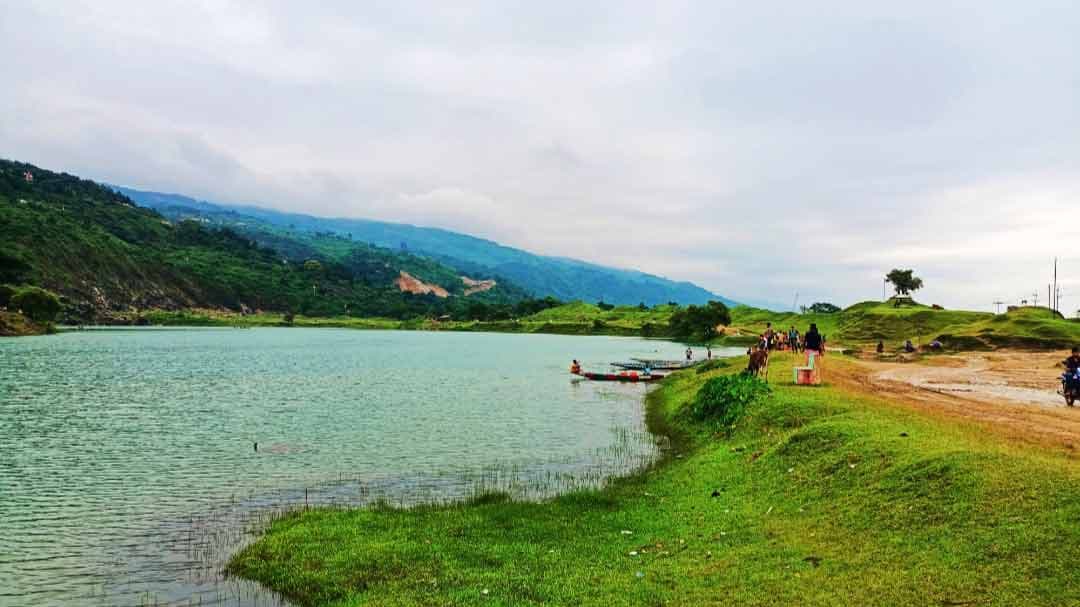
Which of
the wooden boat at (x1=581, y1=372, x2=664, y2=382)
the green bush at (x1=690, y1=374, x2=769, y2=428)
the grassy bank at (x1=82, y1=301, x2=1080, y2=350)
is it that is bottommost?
the wooden boat at (x1=581, y1=372, x2=664, y2=382)

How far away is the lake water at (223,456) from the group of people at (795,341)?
43.7ft

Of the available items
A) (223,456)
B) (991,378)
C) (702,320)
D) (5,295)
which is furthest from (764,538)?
(5,295)

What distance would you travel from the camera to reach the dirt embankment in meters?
26.0

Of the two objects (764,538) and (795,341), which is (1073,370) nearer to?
(764,538)

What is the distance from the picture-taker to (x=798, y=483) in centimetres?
2167

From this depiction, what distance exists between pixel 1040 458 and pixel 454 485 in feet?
67.4

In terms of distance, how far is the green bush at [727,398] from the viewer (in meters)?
37.2

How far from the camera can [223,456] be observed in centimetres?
3506

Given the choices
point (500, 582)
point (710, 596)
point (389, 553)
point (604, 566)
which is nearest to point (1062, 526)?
point (710, 596)

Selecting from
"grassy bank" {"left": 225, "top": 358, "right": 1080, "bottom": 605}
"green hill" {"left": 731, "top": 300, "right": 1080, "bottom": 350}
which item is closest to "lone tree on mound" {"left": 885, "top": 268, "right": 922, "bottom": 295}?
"green hill" {"left": 731, "top": 300, "right": 1080, "bottom": 350}

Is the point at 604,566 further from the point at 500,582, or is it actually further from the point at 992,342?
the point at 992,342

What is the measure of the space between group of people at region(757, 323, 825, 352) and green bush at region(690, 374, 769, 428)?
7177 mm

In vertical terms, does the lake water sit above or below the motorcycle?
below

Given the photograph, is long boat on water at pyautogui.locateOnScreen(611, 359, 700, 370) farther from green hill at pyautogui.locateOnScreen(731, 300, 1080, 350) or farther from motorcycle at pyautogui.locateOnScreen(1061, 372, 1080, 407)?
motorcycle at pyautogui.locateOnScreen(1061, 372, 1080, 407)
